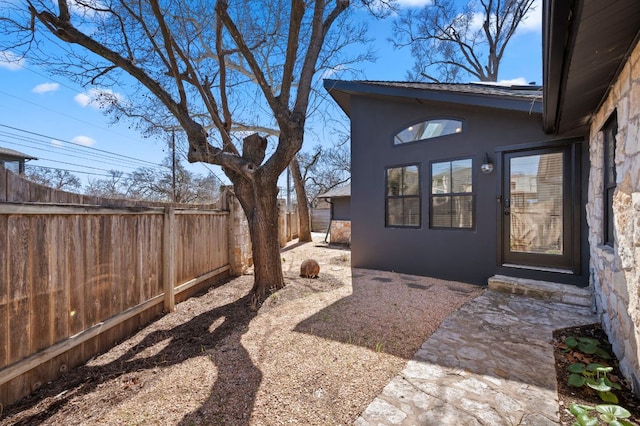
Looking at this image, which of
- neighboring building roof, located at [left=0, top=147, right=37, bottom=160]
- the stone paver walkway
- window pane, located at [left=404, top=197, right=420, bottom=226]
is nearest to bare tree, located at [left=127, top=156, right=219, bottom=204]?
neighboring building roof, located at [left=0, top=147, right=37, bottom=160]

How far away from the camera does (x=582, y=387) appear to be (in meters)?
1.96

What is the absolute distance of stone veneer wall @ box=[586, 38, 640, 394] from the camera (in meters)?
1.81

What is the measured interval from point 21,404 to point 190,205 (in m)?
2.77

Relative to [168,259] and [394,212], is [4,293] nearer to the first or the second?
[168,259]

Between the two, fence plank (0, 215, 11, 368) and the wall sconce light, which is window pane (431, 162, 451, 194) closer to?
the wall sconce light

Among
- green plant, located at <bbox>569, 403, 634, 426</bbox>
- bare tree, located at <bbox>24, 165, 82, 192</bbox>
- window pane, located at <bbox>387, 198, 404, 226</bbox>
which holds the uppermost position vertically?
bare tree, located at <bbox>24, 165, 82, 192</bbox>

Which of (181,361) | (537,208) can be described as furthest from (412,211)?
(181,361)

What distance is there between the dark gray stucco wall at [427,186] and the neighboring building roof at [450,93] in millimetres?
315

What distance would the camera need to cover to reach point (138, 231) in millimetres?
3191

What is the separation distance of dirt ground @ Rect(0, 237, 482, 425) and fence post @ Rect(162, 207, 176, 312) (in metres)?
0.18

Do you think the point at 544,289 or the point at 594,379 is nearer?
the point at 594,379

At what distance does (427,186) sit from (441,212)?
53 cm

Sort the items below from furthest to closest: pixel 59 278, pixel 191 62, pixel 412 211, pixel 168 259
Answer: pixel 412 211, pixel 191 62, pixel 168 259, pixel 59 278

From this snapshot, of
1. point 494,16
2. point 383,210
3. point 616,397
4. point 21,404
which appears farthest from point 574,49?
point 494,16
